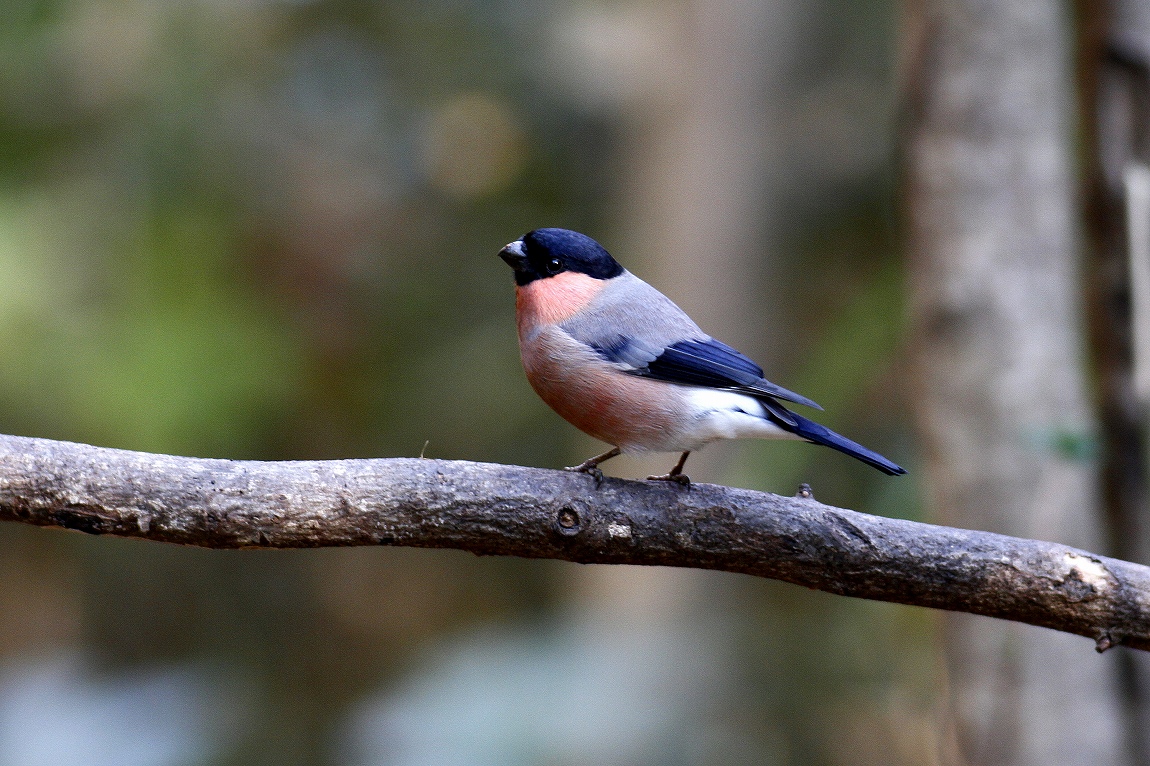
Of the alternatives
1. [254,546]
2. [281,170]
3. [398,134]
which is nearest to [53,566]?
[281,170]

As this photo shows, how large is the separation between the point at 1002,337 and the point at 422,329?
4.94 metres

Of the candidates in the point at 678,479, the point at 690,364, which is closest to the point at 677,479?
the point at 678,479

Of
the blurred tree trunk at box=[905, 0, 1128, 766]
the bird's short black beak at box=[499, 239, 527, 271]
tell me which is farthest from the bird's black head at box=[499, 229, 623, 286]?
the blurred tree trunk at box=[905, 0, 1128, 766]

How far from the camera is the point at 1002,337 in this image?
14.2ft

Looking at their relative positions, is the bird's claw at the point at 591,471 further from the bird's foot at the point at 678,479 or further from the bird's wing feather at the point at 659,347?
Result: the bird's wing feather at the point at 659,347

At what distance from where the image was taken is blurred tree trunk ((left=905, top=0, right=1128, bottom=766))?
408cm

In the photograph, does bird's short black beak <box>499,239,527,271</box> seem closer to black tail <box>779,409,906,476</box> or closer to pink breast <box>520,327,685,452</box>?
pink breast <box>520,327,685,452</box>

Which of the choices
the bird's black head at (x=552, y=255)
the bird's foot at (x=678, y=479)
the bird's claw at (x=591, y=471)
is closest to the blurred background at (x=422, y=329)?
the bird's black head at (x=552, y=255)

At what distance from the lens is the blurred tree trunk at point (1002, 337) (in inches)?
161

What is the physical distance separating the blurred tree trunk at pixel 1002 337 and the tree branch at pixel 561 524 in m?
1.81

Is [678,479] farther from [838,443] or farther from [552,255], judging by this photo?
[552,255]

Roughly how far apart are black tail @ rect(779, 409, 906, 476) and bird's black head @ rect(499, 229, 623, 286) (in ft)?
2.52

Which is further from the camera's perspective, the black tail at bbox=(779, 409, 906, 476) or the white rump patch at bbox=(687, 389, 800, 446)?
the white rump patch at bbox=(687, 389, 800, 446)

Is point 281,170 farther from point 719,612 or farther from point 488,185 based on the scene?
point 719,612
